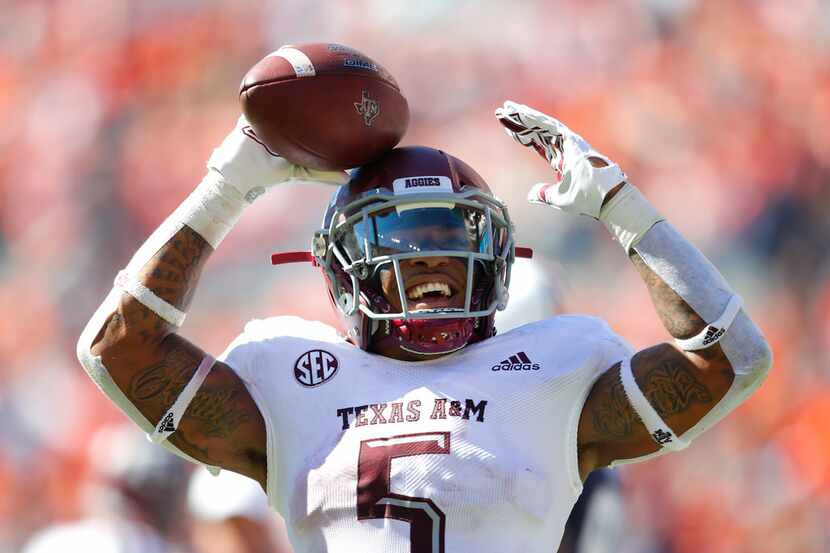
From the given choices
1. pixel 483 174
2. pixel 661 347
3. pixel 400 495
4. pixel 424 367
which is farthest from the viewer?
pixel 483 174

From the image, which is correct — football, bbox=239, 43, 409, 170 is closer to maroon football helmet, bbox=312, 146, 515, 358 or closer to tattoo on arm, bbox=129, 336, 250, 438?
maroon football helmet, bbox=312, 146, 515, 358

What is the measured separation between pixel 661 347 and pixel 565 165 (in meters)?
0.38

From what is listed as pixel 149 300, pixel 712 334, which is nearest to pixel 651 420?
pixel 712 334

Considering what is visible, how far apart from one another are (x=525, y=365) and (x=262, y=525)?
1430 millimetres

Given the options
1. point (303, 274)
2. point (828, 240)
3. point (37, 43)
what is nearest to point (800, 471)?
point (828, 240)

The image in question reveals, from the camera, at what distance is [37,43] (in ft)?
20.5

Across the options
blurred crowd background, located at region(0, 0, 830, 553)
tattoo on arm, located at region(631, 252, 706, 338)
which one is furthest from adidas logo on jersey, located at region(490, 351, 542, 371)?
blurred crowd background, located at region(0, 0, 830, 553)

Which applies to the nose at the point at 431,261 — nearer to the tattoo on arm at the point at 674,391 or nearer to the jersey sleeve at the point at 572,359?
the jersey sleeve at the point at 572,359

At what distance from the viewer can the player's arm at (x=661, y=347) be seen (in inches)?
91.0

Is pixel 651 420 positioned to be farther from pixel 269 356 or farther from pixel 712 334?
pixel 269 356

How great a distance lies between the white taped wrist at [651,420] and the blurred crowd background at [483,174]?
194cm

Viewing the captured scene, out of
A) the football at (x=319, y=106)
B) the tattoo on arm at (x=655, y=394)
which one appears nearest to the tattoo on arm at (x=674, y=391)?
the tattoo on arm at (x=655, y=394)

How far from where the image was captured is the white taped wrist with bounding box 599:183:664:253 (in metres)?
2.40

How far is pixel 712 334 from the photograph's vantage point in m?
2.30
